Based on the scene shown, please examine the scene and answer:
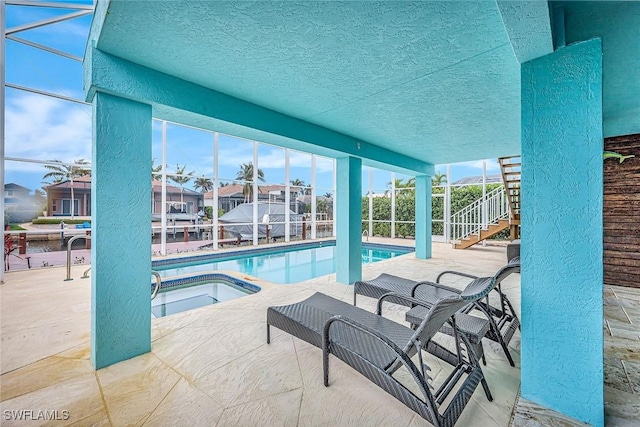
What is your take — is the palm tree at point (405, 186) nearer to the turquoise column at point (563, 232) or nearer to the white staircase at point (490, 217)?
the white staircase at point (490, 217)

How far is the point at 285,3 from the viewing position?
176cm

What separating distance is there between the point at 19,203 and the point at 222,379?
7376 millimetres

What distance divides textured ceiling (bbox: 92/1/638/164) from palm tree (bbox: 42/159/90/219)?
6193 millimetres

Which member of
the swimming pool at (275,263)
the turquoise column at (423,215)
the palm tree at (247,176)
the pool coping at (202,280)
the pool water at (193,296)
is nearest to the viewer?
the pool water at (193,296)

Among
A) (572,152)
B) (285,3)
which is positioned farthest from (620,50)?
(285,3)

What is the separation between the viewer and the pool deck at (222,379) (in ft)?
6.29

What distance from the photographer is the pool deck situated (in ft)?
6.29

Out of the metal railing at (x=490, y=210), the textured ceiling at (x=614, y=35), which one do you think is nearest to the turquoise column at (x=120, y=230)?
the textured ceiling at (x=614, y=35)

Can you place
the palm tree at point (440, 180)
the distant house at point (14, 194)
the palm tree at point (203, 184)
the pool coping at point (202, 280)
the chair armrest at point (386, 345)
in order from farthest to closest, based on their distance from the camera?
1. the palm tree at point (440, 180)
2. the palm tree at point (203, 184)
3. the distant house at point (14, 194)
4. the pool coping at point (202, 280)
5. the chair armrest at point (386, 345)

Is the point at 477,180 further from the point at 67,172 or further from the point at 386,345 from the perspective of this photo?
the point at 67,172

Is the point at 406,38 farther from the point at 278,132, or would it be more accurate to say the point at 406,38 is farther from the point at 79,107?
the point at 79,107

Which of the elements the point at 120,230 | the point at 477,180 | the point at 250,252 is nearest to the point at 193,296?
the point at 120,230

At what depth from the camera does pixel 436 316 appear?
186 cm

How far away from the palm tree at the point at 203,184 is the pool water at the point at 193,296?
4859 mm
